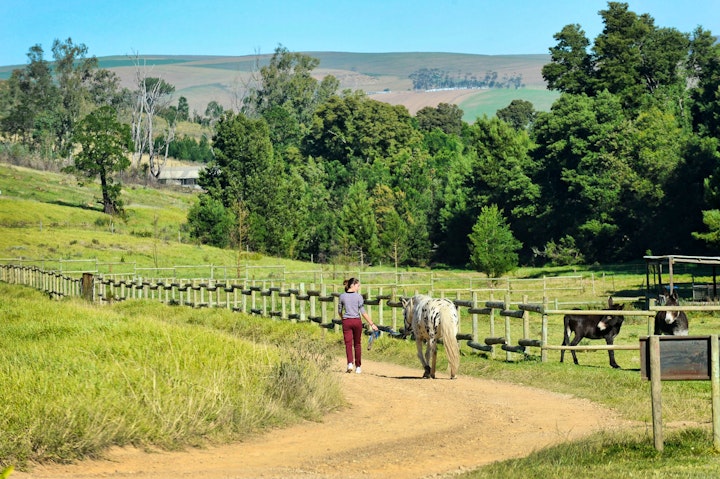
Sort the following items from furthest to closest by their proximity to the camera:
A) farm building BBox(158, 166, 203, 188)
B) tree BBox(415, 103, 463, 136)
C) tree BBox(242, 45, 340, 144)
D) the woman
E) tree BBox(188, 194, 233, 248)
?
farm building BBox(158, 166, 203, 188) < tree BBox(242, 45, 340, 144) < tree BBox(415, 103, 463, 136) < tree BBox(188, 194, 233, 248) < the woman

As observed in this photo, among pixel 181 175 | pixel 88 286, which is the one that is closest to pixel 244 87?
pixel 181 175

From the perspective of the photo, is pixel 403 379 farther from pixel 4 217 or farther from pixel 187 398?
pixel 4 217

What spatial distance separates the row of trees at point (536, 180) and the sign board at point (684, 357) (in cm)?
4919

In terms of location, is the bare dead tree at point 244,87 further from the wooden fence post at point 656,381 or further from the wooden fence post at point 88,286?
the wooden fence post at point 656,381

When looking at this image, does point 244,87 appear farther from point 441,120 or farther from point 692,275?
point 692,275

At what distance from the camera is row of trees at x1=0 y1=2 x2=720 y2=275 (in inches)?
3078

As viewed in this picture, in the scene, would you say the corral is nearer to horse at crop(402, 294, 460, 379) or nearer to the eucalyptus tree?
horse at crop(402, 294, 460, 379)

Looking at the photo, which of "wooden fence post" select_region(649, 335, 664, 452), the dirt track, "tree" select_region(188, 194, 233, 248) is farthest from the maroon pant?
"tree" select_region(188, 194, 233, 248)

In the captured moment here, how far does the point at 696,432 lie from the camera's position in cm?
1296

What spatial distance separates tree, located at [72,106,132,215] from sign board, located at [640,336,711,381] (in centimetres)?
9194

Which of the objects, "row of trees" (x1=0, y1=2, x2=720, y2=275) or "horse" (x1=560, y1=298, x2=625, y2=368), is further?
"row of trees" (x1=0, y1=2, x2=720, y2=275)

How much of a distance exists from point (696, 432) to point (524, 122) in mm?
149959

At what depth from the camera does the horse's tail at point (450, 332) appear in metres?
19.4

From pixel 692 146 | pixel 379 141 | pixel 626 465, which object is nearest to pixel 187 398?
pixel 626 465
